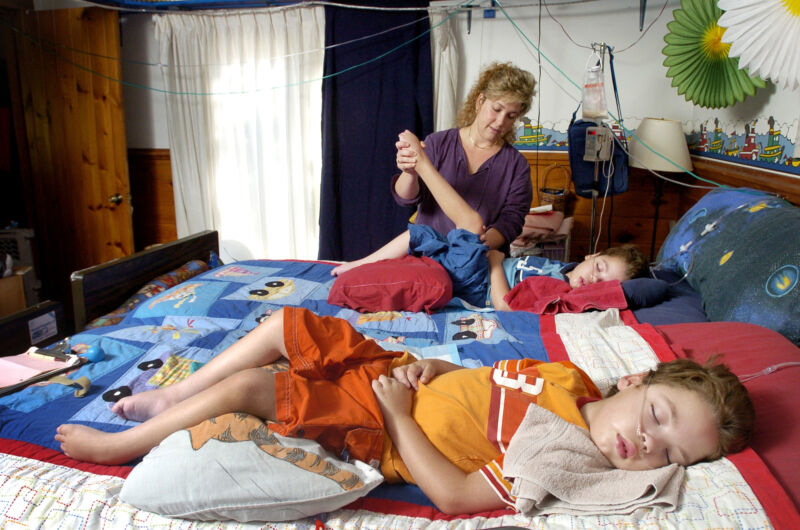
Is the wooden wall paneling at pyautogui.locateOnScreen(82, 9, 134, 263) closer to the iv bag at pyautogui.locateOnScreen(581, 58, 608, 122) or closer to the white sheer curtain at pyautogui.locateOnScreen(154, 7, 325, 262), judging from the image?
the white sheer curtain at pyautogui.locateOnScreen(154, 7, 325, 262)

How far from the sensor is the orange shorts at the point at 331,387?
3.13 ft

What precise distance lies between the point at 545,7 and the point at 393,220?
1.44 m

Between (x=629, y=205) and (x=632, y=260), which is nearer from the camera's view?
(x=632, y=260)

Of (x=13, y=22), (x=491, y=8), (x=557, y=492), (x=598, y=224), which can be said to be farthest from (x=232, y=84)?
(x=557, y=492)

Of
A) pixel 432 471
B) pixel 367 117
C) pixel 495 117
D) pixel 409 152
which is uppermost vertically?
pixel 367 117

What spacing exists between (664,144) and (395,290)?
1602 mm

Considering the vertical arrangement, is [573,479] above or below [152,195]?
below

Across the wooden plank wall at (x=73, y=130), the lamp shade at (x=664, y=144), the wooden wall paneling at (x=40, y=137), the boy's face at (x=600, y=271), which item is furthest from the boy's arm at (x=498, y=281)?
the wooden wall paneling at (x=40, y=137)

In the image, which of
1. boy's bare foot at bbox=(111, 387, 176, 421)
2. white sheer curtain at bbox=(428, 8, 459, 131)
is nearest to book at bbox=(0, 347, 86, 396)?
boy's bare foot at bbox=(111, 387, 176, 421)

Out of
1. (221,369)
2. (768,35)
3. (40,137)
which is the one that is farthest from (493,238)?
(40,137)

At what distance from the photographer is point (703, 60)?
2172mm

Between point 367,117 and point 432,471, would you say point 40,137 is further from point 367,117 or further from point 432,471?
point 432,471

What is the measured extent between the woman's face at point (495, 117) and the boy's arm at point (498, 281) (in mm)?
473

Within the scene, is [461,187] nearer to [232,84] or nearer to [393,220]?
[393,220]
